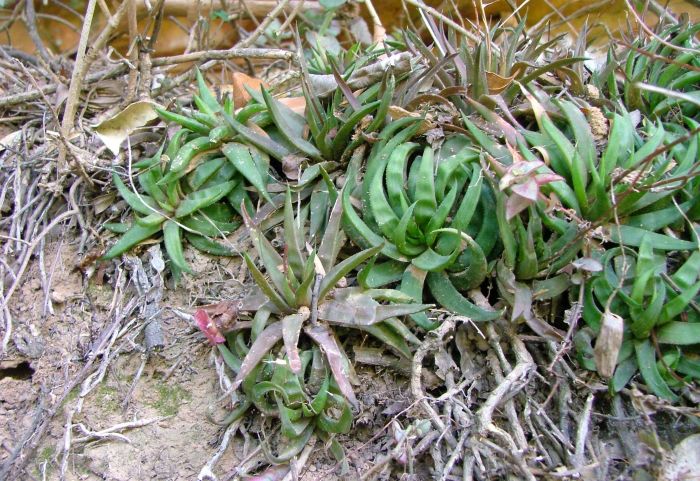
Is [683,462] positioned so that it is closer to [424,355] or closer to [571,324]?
[571,324]

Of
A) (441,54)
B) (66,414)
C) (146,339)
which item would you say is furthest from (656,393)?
(66,414)

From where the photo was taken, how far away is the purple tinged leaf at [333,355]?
6.03 ft

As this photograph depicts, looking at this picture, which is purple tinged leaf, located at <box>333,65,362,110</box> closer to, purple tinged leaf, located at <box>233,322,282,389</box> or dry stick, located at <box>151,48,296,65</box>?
dry stick, located at <box>151,48,296,65</box>

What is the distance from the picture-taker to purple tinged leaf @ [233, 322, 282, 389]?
184 cm

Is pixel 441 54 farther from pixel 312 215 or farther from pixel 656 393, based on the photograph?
pixel 656 393

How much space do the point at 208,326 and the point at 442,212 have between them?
2.76ft

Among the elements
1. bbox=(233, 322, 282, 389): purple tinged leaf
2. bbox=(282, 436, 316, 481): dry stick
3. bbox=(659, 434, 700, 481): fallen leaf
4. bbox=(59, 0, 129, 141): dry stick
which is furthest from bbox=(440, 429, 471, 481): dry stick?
bbox=(59, 0, 129, 141): dry stick

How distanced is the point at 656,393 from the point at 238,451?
4.25 ft

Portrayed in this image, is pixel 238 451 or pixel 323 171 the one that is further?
pixel 323 171

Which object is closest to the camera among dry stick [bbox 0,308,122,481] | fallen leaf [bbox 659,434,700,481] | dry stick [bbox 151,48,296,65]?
fallen leaf [bbox 659,434,700,481]

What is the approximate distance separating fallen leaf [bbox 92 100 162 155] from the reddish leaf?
3.04ft

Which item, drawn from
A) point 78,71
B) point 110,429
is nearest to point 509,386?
point 110,429

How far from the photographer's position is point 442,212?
6.51 feet

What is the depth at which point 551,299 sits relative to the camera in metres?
2.02
